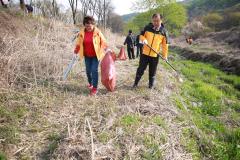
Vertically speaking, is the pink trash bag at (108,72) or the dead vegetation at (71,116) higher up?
the pink trash bag at (108,72)

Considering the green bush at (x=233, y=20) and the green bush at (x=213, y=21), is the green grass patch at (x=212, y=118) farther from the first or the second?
the green bush at (x=213, y=21)

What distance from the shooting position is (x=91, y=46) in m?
5.85

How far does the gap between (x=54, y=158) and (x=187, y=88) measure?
5834mm

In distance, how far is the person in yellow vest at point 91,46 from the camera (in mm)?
5761

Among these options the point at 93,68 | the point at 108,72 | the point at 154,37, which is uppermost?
the point at 154,37

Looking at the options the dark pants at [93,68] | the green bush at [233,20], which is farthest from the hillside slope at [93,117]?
the green bush at [233,20]

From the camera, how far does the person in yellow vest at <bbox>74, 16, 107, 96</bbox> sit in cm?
576

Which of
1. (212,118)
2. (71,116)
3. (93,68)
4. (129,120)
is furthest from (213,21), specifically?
(71,116)

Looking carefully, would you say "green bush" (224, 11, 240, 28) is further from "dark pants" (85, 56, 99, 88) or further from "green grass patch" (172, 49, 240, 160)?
"dark pants" (85, 56, 99, 88)

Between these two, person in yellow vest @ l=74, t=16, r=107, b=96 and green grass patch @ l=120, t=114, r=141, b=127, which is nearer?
green grass patch @ l=120, t=114, r=141, b=127

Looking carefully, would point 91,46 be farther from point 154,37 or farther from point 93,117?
point 93,117

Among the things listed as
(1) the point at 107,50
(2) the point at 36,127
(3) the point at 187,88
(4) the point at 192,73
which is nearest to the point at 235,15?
(4) the point at 192,73

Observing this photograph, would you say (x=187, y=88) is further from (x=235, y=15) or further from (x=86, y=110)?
(x=235, y=15)

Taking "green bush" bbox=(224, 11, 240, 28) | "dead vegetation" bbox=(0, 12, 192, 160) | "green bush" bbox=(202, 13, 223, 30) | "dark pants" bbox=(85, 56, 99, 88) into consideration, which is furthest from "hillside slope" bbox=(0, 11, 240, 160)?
"green bush" bbox=(202, 13, 223, 30)
